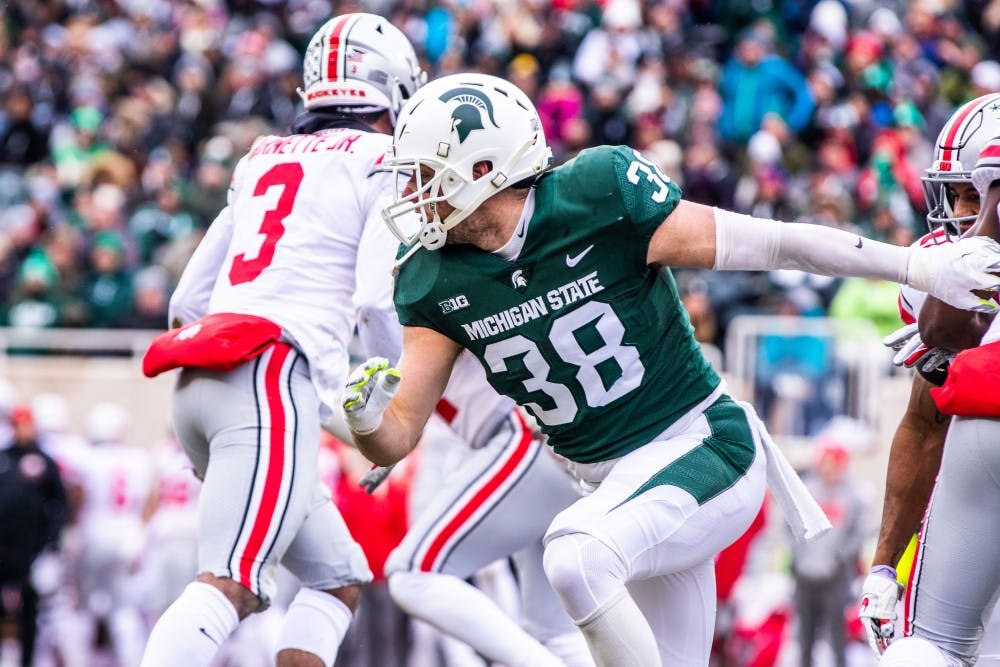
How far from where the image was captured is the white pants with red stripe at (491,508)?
5414 mm

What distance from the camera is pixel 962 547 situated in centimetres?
378

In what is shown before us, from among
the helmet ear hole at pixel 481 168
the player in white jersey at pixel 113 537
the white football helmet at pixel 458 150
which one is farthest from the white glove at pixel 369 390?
the player in white jersey at pixel 113 537

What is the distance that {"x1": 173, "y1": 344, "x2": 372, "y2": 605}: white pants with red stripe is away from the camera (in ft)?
15.3

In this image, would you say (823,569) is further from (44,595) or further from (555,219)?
(555,219)

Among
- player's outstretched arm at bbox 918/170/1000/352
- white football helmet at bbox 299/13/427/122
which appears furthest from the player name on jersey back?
player's outstretched arm at bbox 918/170/1000/352

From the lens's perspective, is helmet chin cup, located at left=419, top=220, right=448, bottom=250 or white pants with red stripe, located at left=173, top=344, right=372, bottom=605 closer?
helmet chin cup, located at left=419, top=220, right=448, bottom=250

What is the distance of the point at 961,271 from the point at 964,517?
21.7 inches

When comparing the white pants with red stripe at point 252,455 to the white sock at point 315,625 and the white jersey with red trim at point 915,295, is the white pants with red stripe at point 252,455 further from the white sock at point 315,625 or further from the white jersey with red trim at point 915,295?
the white jersey with red trim at point 915,295

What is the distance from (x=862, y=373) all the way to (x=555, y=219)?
6.73 meters

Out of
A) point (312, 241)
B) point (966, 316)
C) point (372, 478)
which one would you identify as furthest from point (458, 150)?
point (372, 478)

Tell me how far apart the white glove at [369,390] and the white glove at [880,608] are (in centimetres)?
136

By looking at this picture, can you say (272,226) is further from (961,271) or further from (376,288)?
(961,271)

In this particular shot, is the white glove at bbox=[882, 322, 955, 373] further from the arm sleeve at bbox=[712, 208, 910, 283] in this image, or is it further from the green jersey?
the green jersey

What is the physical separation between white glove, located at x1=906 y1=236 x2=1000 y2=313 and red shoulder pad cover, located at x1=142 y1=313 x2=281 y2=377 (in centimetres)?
190
